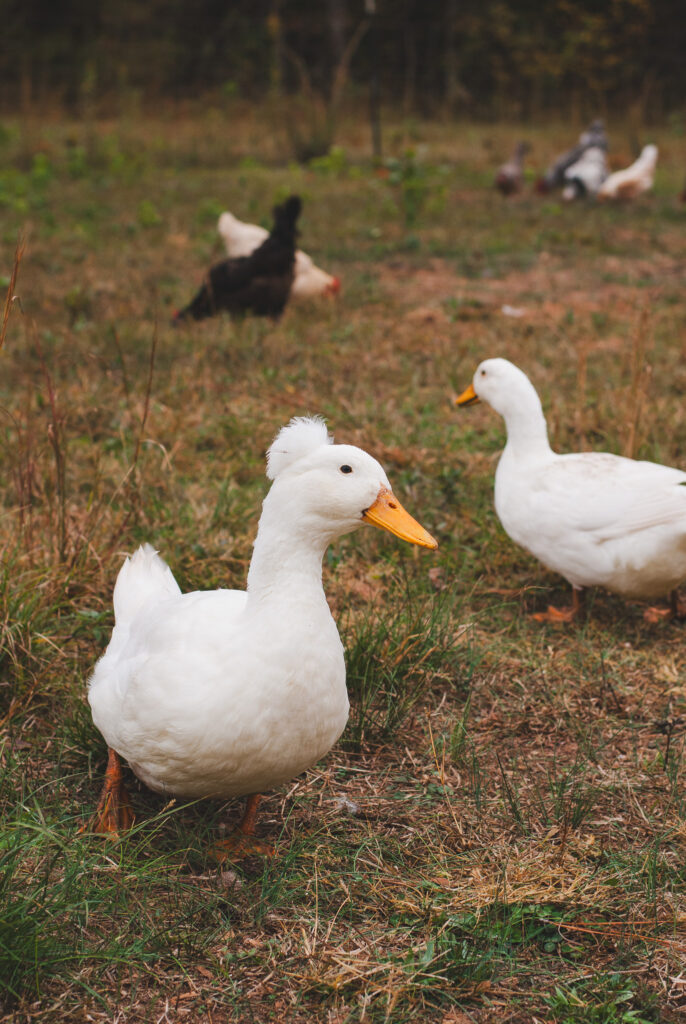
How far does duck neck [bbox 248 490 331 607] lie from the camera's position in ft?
7.31

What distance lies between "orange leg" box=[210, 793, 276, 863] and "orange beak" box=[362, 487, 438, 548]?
81 cm

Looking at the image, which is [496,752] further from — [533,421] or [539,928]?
[533,421]

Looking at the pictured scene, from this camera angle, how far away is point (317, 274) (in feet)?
23.7

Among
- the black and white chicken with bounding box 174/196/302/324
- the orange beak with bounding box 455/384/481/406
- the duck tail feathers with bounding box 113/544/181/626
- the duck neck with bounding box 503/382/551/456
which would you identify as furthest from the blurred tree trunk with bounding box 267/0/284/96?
the duck tail feathers with bounding box 113/544/181/626

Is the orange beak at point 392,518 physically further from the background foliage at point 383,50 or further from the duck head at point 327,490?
the background foliage at point 383,50

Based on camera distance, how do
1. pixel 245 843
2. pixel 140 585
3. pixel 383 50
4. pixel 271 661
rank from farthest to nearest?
pixel 383 50 → pixel 140 585 → pixel 245 843 → pixel 271 661

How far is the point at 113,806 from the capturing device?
8.34 feet

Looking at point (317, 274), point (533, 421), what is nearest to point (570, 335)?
point (317, 274)

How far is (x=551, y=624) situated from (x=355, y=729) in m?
1.10

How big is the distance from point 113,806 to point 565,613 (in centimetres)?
192

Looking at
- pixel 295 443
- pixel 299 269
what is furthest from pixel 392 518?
pixel 299 269

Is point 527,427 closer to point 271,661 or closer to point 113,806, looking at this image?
point 271,661

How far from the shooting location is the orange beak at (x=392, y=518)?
223 cm

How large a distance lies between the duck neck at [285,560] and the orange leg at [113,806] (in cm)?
68
